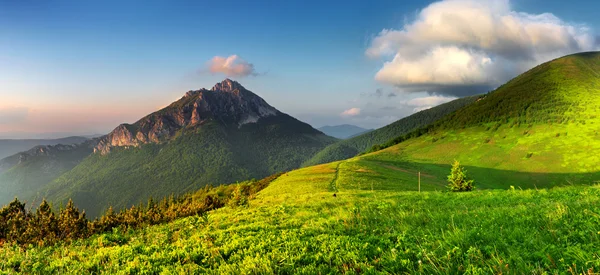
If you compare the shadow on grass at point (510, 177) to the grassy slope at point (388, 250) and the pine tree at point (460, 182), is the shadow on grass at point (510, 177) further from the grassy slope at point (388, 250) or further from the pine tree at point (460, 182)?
the grassy slope at point (388, 250)

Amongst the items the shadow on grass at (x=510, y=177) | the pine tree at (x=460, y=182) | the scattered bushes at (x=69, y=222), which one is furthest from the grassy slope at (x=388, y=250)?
the shadow on grass at (x=510, y=177)

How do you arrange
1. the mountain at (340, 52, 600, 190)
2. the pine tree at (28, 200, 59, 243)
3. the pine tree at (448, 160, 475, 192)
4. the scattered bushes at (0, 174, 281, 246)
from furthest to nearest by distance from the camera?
the mountain at (340, 52, 600, 190)
the pine tree at (448, 160, 475, 192)
the scattered bushes at (0, 174, 281, 246)
the pine tree at (28, 200, 59, 243)

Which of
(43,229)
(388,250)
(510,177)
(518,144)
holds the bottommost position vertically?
(510,177)

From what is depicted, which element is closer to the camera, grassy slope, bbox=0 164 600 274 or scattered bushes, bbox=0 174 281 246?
grassy slope, bbox=0 164 600 274

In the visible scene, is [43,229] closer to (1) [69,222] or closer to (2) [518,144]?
(1) [69,222]

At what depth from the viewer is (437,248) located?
5.56m

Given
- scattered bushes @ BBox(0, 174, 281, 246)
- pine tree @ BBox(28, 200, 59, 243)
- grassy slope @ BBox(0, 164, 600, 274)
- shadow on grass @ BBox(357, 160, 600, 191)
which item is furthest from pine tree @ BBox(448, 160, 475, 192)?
pine tree @ BBox(28, 200, 59, 243)

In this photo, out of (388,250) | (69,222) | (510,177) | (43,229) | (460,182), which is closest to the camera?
(388,250)

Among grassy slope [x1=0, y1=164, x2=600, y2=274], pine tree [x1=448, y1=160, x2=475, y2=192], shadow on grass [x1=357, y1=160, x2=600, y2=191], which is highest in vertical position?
grassy slope [x1=0, y1=164, x2=600, y2=274]

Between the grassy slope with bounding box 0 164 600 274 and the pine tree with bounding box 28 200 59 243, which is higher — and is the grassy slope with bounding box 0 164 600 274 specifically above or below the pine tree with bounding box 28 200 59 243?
above

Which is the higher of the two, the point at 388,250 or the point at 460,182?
the point at 388,250

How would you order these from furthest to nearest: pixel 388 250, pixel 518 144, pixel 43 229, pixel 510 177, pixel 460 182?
pixel 518 144, pixel 510 177, pixel 460 182, pixel 43 229, pixel 388 250

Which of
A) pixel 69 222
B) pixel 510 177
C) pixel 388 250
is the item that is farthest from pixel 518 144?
pixel 69 222

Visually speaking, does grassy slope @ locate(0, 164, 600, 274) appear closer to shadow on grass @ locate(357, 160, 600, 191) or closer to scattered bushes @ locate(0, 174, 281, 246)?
scattered bushes @ locate(0, 174, 281, 246)
